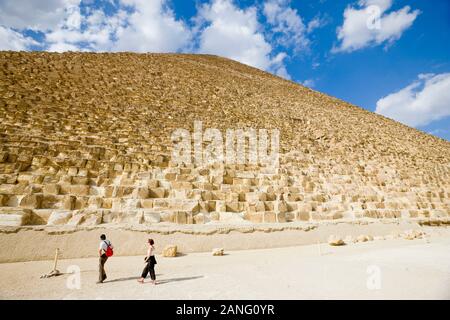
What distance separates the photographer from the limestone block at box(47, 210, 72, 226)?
594cm

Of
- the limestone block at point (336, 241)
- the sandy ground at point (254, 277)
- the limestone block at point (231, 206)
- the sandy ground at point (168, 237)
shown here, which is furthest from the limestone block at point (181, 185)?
the limestone block at point (336, 241)

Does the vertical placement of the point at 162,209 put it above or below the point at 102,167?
below

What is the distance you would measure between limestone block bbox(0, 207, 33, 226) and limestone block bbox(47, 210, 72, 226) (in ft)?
1.24

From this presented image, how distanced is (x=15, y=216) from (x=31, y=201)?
458 millimetres

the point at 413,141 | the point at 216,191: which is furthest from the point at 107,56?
the point at 413,141

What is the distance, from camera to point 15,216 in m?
5.70

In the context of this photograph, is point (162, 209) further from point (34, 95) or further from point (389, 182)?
point (389, 182)

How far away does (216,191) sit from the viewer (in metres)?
7.90

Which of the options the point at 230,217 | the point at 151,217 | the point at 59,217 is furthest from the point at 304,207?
the point at 59,217

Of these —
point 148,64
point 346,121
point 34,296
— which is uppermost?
point 148,64

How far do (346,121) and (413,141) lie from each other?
169 inches

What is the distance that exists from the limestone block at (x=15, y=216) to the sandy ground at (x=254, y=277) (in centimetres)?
85

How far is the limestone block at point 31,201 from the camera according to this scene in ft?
19.7

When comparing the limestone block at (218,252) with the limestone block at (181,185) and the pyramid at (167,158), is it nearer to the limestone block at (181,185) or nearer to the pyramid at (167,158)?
the pyramid at (167,158)
